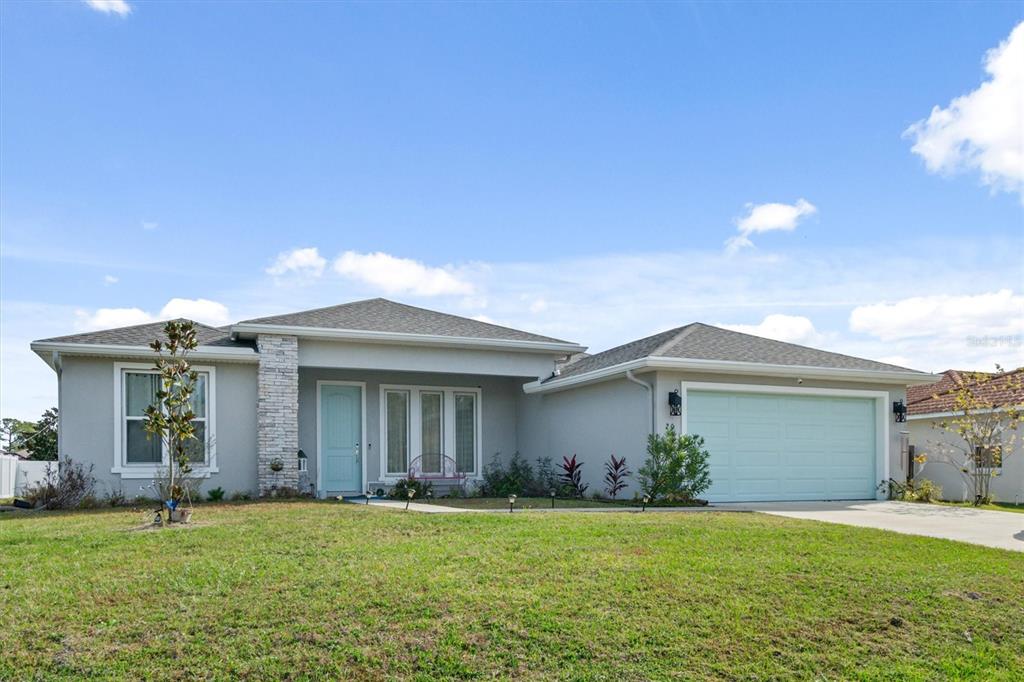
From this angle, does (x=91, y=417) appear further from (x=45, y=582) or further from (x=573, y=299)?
(x=573, y=299)

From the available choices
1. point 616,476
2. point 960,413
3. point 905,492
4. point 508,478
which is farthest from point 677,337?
point 960,413

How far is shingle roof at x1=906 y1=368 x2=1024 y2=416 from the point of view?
63.4 ft

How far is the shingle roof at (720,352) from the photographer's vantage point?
15841 millimetres

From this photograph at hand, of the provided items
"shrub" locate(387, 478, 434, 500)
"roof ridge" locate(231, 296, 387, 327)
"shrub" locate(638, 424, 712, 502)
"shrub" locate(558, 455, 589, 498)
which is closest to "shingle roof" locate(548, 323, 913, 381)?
"shrub" locate(638, 424, 712, 502)

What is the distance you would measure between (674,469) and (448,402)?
6.16 metres

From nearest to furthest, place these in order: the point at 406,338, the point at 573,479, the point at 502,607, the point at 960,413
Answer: the point at 502,607
the point at 406,338
the point at 573,479
the point at 960,413

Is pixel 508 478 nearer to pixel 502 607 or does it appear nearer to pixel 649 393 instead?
pixel 649 393

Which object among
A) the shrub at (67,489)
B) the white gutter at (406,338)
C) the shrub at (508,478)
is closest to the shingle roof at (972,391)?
the white gutter at (406,338)

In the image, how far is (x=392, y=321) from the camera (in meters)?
17.5

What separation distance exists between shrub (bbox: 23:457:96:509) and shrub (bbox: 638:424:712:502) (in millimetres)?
9703

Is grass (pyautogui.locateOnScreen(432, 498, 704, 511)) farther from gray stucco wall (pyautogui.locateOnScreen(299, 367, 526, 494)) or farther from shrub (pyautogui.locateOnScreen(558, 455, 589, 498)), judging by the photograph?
gray stucco wall (pyautogui.locateOnScreen(299, 367, 526, 494))

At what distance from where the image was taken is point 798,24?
14297 mm

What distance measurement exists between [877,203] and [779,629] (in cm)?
1082

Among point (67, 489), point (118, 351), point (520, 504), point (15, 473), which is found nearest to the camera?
point (520, 504)
